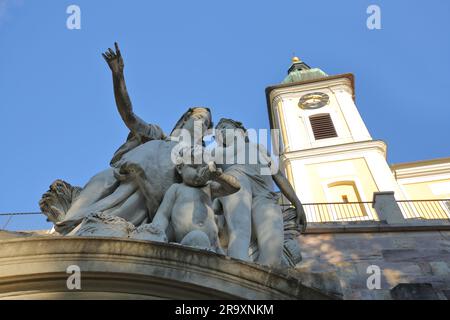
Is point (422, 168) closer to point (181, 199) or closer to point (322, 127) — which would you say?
point (322, 127)

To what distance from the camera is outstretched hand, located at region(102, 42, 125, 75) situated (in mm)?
5176

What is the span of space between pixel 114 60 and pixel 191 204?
204cm

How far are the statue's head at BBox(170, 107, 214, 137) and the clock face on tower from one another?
3100cm

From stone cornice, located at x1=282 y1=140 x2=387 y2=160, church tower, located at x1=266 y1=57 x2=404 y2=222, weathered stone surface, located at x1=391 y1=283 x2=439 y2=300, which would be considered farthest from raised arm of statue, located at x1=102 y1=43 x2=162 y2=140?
stone cornice, located at x1=282 y1=140 x2=387 y2=160

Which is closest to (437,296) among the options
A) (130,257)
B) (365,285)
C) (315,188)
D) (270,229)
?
(270,229)

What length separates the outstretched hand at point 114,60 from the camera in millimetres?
5176

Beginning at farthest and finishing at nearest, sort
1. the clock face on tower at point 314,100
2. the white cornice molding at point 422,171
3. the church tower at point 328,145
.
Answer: the clock face on tower at point 314,100
the white cornice molding at point 422,171
the church tower at point 328,145

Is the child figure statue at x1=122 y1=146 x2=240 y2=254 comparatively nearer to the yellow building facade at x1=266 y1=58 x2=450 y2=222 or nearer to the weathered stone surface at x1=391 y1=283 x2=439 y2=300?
the weathered stone surface at x1=391 y1=283 x2=439 y2=300

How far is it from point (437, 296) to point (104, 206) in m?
3.22

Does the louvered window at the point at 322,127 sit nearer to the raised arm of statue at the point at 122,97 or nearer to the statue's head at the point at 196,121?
the statue's head at the point at 196,121

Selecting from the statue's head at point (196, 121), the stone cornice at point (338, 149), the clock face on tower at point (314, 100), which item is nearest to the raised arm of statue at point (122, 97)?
the statue's head at point (196, 121)

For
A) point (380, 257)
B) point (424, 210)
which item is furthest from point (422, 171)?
point (380, 257)

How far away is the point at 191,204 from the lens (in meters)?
4.37

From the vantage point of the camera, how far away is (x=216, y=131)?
613 cm
